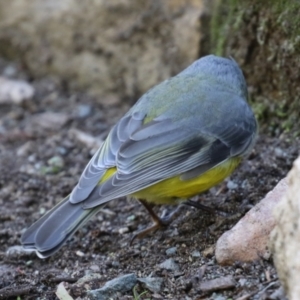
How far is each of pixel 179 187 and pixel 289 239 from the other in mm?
1571

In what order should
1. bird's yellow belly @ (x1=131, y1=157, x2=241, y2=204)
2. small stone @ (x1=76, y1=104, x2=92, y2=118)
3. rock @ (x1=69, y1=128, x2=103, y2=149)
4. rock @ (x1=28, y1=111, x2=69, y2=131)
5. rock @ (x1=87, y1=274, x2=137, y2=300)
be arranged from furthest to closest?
1. small stone @ (x1=76, y1=104, x2=92, y2=118)
2. rock @ (x1=28, y1=111, x2=69, y2=131)
3. rock @ (x1=69, y1=128, x2=103, y2=149)
4. bird's yellow belly @ (x1=131, y1=157, x2=241, y2=204)
5. rock @ (x1=87, y1=274, x2=137, y2=300)

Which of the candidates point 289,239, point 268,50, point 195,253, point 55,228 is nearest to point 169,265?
point 195,253

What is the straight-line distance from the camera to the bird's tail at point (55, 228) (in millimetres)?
3863

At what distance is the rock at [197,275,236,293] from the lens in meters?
3.28

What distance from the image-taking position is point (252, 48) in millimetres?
5297

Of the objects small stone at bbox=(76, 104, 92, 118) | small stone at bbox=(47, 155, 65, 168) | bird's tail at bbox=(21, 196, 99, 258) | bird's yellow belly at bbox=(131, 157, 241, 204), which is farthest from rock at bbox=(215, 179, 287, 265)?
small stone at bbox=(76, 104, 92, 118)

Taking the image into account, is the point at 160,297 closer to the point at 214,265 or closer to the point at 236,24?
the point at 214,265

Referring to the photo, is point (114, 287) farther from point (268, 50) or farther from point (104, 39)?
point (104, 39)

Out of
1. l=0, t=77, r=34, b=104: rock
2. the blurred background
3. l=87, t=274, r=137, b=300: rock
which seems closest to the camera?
l=87, t=274, r=137, b=300: rock

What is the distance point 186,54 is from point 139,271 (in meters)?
3.03

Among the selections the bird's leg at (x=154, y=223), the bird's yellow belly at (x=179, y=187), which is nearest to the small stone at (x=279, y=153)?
the bird's yellow belly at (x=179, y=187)

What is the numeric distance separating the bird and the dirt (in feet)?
0.70

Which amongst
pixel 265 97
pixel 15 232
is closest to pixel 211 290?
pixel 15 232

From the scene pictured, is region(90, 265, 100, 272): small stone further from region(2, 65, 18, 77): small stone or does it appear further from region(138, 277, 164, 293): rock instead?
region(2, 65, 18, 77): small stone
